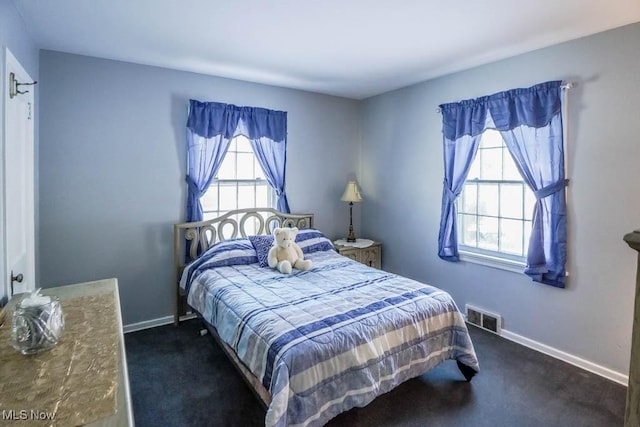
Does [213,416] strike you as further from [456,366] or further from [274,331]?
[456,366]

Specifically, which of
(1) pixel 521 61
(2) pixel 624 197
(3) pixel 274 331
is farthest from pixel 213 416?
(1) pixel 521 61

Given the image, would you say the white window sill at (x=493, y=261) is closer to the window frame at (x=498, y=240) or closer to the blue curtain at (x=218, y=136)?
the window frame at (x=498, y=240)

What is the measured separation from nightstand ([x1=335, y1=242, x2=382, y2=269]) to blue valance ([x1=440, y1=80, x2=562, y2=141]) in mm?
1539

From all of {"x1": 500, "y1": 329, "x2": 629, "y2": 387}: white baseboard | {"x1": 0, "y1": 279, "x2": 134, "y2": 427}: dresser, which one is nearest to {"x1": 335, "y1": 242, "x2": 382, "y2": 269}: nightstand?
{"x1": 500, "y1": 329, "x2": 629, "y2": 387}: white baseboard

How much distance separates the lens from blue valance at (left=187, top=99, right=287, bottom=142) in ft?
10.9

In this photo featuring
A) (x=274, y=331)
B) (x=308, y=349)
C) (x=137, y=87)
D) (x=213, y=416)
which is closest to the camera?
(x=308, y=349)

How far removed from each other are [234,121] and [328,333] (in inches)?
97.5

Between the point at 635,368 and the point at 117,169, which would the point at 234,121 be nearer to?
the point at 117,169

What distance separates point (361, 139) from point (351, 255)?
159 cm

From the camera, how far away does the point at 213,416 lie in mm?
2053

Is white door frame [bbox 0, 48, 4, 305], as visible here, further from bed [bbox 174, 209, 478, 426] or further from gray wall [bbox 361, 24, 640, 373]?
gray wall [bbox 361, 24, 640, 373]

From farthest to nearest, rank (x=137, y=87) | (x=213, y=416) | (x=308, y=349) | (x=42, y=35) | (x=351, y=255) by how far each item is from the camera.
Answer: (x=351, y=255)
(x=137, y=87)
(x=42, y=35)
(x=213, y=416)
(x=308, y=349)

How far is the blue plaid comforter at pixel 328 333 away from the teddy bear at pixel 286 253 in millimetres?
231

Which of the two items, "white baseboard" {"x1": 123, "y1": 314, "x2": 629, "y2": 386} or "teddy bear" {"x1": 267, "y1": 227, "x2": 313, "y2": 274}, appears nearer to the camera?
"white baseboard" {"x1": 123, "y1": 314, "x2": 629, "y2": 386}
